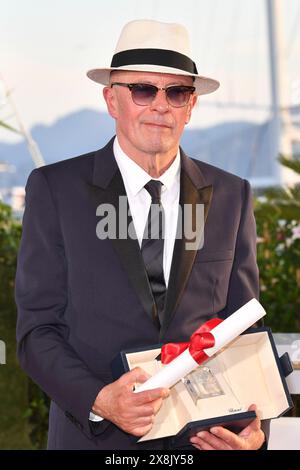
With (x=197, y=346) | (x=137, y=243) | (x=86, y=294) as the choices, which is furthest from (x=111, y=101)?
(x=197, y=346)

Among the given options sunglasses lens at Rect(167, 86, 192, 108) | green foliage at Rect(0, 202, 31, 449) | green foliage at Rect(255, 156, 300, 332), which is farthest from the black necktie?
green foliage at Rect(255, 156, 300, 332)

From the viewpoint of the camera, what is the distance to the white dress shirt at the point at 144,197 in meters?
2.19

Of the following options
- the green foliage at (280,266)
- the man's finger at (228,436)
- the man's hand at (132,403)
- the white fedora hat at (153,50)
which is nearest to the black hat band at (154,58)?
the white fedora hat at (153,50)

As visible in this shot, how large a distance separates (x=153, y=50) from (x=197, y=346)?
2.56 feet

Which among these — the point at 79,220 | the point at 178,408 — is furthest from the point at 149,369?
the point at 79,220

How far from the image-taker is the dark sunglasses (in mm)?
2133

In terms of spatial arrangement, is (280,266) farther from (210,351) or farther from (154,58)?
(210,351)

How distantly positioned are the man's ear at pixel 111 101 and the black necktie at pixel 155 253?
22cm

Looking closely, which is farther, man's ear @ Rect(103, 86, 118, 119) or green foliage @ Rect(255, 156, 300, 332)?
green foliage @ Rect(255, 156, 300, 332)

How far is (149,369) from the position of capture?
199 cm

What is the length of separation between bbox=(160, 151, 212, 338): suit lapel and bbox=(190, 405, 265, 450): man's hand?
28 cm

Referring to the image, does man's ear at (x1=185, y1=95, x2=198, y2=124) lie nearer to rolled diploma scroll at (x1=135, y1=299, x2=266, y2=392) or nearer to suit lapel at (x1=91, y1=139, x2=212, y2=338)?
suit lapel at (x1=91, y1=139, x2=212, y2=338)

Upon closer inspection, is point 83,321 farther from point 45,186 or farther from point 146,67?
point 146,67

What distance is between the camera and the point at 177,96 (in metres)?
2.15
